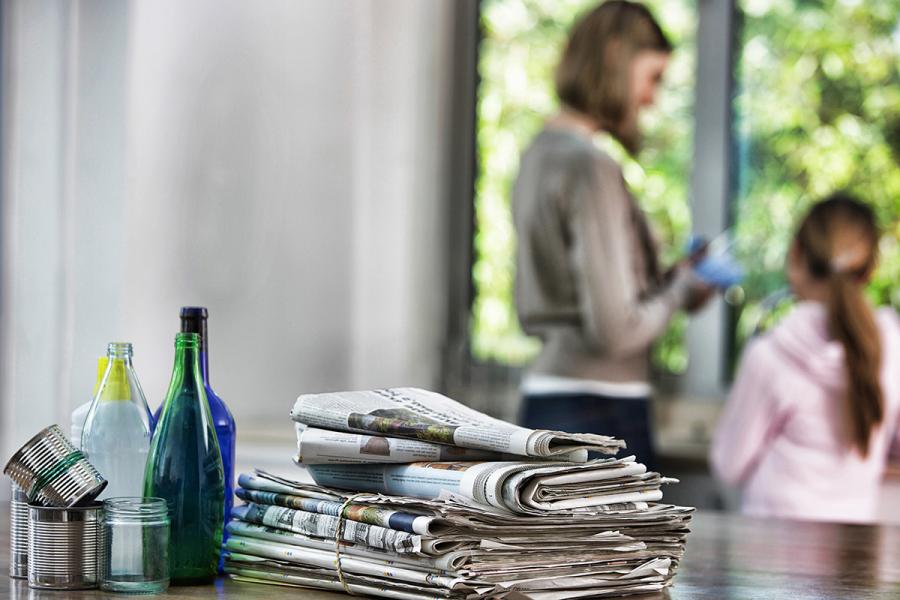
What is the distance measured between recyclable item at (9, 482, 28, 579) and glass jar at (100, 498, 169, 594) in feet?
0.28

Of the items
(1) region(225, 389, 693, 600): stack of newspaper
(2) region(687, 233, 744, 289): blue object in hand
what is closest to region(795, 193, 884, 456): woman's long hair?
(2) region(687, 233, 744, 289): blue object in hand

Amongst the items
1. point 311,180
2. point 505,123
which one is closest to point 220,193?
point 311,180

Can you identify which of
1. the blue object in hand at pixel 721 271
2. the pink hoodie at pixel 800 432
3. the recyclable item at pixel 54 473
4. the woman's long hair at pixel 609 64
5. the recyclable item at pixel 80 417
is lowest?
the pink hoodie at pixel 800 432

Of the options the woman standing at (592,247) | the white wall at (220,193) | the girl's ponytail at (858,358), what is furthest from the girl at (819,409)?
the white wall at (220,193)

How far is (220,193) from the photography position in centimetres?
346

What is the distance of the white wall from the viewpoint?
336cm

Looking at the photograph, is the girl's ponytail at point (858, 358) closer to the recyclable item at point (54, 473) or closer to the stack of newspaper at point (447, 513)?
the stack of newspaper at point (447, 513)

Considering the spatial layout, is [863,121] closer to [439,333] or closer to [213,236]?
[439,333]

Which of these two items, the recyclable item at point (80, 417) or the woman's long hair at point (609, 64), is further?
the woman's long hair at point (609, 64)

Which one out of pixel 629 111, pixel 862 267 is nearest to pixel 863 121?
pixel 862 267

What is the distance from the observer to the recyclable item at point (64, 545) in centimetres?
89

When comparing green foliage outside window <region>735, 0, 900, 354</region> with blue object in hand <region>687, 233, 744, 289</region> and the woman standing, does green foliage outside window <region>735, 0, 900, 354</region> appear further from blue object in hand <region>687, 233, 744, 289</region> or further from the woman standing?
the woman standing

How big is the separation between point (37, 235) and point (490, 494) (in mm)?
2829

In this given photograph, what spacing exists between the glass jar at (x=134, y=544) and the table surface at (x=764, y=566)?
0.02m
